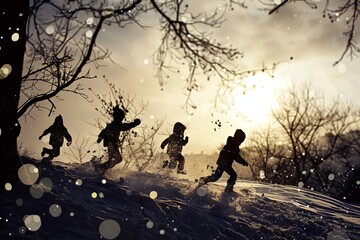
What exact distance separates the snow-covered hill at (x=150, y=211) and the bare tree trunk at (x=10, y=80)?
1.07 ft

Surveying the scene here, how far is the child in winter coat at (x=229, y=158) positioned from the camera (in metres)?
11.5

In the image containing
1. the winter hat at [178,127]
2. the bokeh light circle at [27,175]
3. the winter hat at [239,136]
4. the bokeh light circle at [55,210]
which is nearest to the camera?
the bokeh light circle at [55,210]

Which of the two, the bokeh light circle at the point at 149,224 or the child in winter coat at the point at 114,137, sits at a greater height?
the child in winter coat at the point at 114,137

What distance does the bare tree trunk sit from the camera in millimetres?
6223

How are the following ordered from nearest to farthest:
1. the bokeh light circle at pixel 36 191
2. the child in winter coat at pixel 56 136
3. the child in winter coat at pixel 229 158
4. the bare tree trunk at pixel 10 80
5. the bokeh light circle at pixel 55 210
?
the bokeh light circle at pixel 55 210 < the bokeh light circle at pixel 36 191 < the bare tree trunk at pixel 10 80 < the child in winter coat at pixel 229 158 < the child in winter coat at pixel 56 136

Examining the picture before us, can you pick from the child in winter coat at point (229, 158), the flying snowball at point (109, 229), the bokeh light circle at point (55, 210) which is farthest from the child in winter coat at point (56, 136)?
the flying snowball at point (109, 229)

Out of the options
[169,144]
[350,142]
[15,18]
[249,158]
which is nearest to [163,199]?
[15,18]

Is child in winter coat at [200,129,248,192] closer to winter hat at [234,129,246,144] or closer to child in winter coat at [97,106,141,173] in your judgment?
winter hat at [234,129,246,144]

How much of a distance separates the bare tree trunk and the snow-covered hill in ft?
1.07

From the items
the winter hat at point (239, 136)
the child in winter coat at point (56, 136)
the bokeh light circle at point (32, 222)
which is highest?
the winter hat at point (239, 136)

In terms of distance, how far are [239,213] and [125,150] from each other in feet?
38.0

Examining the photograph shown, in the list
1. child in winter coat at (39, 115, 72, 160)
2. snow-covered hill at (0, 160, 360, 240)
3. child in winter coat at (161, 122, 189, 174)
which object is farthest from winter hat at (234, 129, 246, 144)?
child in winter coat at (39, 115, 72, 160)

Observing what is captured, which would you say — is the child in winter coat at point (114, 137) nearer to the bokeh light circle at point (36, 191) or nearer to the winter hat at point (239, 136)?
the winter hat at point (239, 136)

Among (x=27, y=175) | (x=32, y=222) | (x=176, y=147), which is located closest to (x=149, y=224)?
(x=32, y=222)
